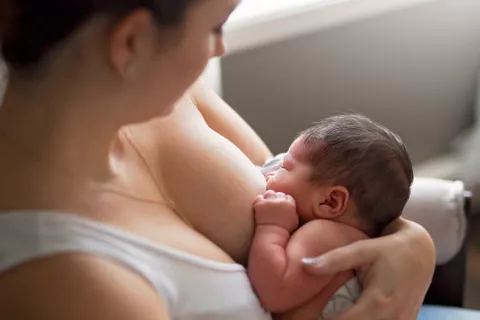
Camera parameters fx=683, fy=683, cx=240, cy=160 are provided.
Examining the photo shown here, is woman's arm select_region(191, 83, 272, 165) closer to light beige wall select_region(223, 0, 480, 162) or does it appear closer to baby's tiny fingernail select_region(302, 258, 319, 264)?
baby's tiny fingernail select_region(302, 258, 319, 264)

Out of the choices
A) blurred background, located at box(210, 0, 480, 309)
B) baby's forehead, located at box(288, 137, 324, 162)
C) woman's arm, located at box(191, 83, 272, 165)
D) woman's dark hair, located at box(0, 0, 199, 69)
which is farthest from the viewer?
blurred background, located at box(210, 0, 480, 309)

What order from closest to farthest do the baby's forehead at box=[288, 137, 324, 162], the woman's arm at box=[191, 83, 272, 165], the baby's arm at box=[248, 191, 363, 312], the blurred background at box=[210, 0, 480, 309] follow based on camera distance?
the baby's arm at box=[248, 191, 363, 312] < the baby's forehead at box=[288, 137, 324, 162] < the woman's arm at box=[191, 83, 272, 165] < the blurred background at box=[210, 0, 480, 309]

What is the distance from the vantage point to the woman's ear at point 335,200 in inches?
36.4

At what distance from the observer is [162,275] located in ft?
2.38

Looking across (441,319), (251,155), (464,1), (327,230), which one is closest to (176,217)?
(327,230)

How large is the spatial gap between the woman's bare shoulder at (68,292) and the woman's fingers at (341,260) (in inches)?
10.2

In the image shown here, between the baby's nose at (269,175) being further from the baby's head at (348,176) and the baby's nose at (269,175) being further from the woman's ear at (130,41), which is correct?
the woman's ear at (130,41)

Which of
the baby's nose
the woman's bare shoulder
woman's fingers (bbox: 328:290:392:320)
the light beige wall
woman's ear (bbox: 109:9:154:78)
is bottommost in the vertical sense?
the light beige wall

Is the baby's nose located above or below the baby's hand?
below

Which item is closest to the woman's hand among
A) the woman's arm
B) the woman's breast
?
the woman's breast

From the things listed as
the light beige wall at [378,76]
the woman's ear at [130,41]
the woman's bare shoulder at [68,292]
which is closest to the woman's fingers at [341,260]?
the woman's bare shoulder at [68,292]

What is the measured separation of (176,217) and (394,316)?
32 centimetres

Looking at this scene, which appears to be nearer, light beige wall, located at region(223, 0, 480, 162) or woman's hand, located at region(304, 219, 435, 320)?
woman's hand, located at region(304, 219, 435, 320)

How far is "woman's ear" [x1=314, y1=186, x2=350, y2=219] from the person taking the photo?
3.03 ft
